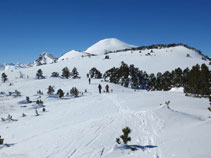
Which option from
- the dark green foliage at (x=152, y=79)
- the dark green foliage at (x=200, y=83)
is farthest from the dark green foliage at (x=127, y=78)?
the dark green foliage at (x=200, y=83)

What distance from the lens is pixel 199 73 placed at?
28.6 m

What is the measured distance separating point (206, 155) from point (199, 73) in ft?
92.2

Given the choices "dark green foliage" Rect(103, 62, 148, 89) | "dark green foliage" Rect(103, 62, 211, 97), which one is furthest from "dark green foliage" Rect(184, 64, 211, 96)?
"dark green foliage" Rect(103, 62, 148, 89)

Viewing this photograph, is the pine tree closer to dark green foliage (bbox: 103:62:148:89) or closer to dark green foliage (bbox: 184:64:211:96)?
dark green foliage (bbox: 184:64:211:96)

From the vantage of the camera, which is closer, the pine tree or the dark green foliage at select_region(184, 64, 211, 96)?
the pine tree

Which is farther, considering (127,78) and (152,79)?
(152,79)

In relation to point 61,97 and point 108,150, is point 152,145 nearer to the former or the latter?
point 108,150

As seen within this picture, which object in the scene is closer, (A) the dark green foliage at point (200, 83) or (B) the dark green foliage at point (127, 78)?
(A) the dark green foliage at point (200, 83)

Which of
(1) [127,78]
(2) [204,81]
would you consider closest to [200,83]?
(2) [204,81]

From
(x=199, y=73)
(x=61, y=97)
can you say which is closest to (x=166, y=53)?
(x=199, y=73)

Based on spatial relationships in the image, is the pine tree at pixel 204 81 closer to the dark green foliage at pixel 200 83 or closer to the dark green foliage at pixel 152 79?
the dark green foliage at pixel 200 83

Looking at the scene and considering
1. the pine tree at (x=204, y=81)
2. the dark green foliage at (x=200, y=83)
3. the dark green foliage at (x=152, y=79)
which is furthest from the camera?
the dark green foliage at (x=152, y=79)

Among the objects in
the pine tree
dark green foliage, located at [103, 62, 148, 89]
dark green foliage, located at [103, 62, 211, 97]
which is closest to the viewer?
the pine tree

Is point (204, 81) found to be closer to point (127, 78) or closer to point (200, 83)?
point (200, 83)
